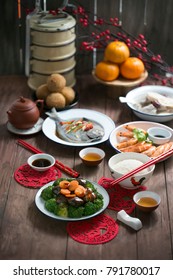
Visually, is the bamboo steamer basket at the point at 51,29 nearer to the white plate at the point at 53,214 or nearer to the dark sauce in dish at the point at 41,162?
the dark sauce in dish at the point at 41,162

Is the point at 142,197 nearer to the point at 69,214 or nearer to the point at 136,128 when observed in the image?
the point at 69,214

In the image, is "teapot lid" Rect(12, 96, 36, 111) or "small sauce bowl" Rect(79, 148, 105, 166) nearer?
"small sauce bowl" Rect(79, 148, 105, 166)

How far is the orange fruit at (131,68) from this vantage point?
121 inches

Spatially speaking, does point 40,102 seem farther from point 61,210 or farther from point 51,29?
point 61,210

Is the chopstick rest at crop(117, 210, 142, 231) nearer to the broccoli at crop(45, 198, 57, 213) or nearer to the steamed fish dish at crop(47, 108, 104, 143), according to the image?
the broccoli at crop(45, 198, 57, 213)

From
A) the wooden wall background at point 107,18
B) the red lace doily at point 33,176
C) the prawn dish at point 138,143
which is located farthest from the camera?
the wooden wall background at point 107,18

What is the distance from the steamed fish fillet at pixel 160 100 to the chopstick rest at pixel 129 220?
853mm

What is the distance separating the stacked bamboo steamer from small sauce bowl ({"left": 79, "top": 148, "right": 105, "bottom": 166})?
0.74m

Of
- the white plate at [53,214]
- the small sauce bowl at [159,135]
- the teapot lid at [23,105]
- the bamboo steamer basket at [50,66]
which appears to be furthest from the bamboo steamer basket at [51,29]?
the white plate at [53,214]

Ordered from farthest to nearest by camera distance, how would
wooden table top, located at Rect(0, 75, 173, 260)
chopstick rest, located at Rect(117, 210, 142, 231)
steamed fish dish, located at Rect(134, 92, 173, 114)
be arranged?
steamed fish dish, located at Rect(134, 92, 173, 114), chopstick rest, located at Rect(117, 210, 142, 231), wooden table top, located at Rect(0, 75, 173, 260)

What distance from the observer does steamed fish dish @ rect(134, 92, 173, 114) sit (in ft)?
9.30

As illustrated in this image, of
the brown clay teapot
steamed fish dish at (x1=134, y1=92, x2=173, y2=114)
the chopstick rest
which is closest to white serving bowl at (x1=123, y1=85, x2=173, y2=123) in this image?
steamed fish dish at (x1=134, y1=92, x2=173, y2=114)

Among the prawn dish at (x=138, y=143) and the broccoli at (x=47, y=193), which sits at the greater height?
the broccoli at (x=47, y=193)

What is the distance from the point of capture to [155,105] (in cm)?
284
